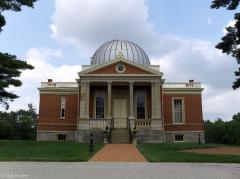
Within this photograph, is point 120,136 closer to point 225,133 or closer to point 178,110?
point 178,110

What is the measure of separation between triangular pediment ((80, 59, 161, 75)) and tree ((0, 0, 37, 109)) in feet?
33.0

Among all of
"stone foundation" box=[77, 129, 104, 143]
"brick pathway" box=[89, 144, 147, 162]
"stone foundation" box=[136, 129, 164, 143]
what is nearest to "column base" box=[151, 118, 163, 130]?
"stone foundation" box=[136, 129, 164, 143]

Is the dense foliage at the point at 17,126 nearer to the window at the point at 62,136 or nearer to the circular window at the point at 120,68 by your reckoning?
the window at the point at 62,136

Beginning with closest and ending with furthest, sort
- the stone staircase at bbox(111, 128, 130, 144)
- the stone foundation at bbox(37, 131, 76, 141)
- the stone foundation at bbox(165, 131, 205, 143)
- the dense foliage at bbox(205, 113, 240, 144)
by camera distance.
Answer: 1. the stone staircase at bbox(111, 128, 130, 144)
2. the stone foundation at bbox(165, 131, 205, 143)
3. the stone foundation at bbox(37, 131, 76, 141)
4. the dense foliage at bbox(205, 113, 240, 144)

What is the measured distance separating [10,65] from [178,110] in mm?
21428

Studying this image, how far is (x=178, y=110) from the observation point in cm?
4097

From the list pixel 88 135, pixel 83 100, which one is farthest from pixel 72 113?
pixel 88 135

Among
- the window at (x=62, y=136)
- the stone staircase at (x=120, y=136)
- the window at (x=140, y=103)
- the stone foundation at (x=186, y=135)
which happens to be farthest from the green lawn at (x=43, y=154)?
the stone foundation at (x=186, y=135)

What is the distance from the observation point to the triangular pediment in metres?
35.6

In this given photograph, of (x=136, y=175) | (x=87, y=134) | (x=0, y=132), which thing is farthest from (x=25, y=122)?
(x=136, y=175)

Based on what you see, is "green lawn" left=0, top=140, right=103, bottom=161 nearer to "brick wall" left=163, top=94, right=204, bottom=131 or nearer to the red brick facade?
the red brick facade

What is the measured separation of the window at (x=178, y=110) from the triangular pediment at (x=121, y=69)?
663cm

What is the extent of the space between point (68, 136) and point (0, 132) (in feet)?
68.5

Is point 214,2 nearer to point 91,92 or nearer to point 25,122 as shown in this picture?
point 91,92
